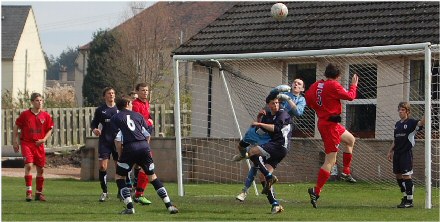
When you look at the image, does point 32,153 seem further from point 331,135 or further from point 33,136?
point 331,135

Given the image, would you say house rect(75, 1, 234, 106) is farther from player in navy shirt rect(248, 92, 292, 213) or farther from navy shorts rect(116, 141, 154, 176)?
navy shorts rect(116, 141, 154, 176)

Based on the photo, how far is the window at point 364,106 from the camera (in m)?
21.0

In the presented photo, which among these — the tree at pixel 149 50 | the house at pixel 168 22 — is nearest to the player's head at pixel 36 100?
the tree at pixel 149 50

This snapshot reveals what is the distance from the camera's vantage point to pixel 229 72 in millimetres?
19359

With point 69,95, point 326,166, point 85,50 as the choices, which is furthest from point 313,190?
point 85,50

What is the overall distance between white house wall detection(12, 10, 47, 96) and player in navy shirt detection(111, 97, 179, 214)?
57668mm

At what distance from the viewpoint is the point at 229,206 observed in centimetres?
1488

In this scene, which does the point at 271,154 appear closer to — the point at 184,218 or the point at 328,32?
the point at 184,218

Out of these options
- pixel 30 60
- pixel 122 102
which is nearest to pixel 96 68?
pixel 30 60

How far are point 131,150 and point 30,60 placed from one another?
211 ft

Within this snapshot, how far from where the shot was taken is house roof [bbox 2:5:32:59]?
71.0 metres

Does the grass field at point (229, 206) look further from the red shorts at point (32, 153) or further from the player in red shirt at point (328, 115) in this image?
the red shorts at point (32, 153)

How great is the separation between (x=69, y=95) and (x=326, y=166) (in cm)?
4116

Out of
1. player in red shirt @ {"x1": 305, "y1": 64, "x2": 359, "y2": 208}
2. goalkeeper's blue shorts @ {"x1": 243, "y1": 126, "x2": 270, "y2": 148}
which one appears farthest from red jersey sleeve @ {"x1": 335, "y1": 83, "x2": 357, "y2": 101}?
goalkeeper's blue shorts @ {"x1": 243, "y1": 126, "x2": 270, "y2": 148}
